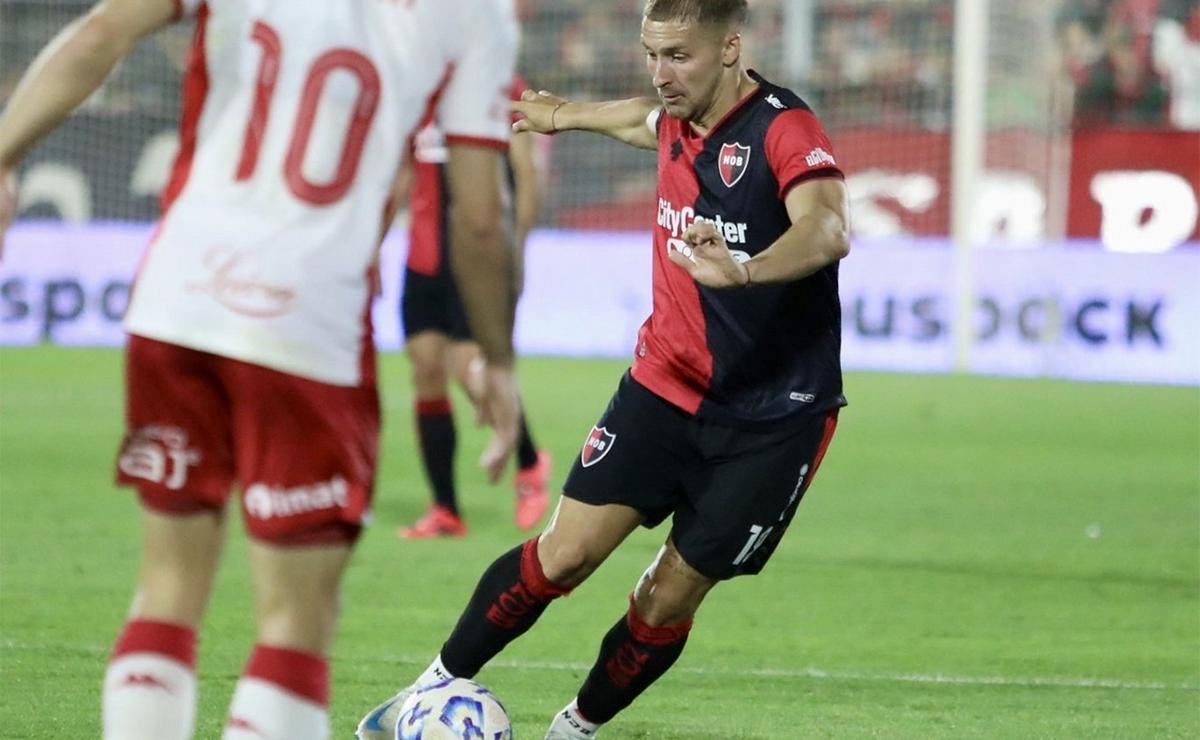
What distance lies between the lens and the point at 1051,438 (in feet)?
43.7

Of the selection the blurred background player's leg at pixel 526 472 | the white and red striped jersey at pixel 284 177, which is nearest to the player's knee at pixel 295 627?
the white and red striped jersey at pixel 284 177

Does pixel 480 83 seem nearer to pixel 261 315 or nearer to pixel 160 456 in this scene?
pixel 261 315

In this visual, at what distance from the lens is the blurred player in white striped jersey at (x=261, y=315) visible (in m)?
3.48

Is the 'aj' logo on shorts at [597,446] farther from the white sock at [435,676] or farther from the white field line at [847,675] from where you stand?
the white field line at [847,675]

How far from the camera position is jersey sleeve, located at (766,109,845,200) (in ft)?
15.9

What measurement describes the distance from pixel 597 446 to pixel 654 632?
0.48 metres

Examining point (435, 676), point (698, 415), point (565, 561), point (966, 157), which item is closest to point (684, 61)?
point (698, 415)

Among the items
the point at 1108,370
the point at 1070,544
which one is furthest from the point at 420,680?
the point at 1108,370

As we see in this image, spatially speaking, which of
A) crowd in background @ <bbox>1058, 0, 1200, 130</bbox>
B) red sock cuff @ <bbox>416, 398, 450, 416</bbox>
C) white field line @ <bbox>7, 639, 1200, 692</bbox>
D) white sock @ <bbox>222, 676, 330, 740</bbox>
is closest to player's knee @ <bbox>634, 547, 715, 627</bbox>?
white field line @ <bbox>7, 639, 1200, 692</bbox>

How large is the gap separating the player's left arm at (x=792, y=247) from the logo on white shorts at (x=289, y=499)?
1.17 meters

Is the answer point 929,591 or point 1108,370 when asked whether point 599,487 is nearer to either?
point 929,591

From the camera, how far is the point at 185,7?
3455mm

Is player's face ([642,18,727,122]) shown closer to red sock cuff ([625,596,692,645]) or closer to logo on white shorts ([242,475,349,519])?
red sock cuff ([625,596,692,645])

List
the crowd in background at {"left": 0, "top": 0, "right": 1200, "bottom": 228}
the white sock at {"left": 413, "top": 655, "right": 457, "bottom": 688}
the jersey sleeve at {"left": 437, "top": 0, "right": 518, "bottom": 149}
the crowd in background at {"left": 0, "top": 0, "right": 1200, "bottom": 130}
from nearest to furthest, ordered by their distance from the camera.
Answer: the jersey sleeve at {"left": 437, "top": 0, "right": 518, "bottom": 149} < the white sock at {"left": 413, "top": 655, "right": 457, "bottom": 688} < the crowd in background at {"left": 0, "top": 0, "right": 1200, "bottom": 228} < the crowd in background at {"left": 0, "top": 0, "right": 1200, "bottom": 130}
